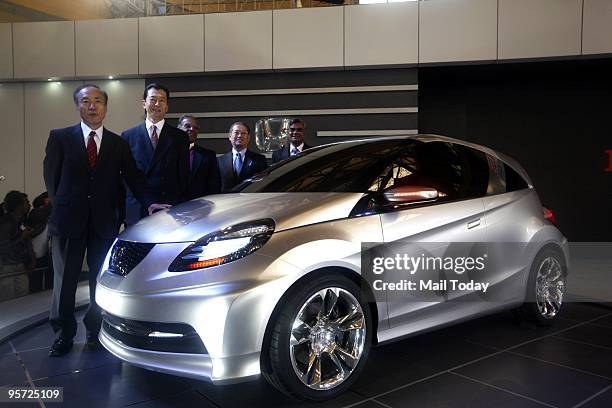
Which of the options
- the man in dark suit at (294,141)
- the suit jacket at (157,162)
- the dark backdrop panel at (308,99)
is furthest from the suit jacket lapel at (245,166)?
the dark backdrop panel at (308,99)

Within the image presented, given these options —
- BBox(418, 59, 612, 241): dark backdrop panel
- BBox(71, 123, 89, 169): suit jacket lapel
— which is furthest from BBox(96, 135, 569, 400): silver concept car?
BBox(418, 59, 612, 241): dark backdrop panel

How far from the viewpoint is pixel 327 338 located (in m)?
2.36

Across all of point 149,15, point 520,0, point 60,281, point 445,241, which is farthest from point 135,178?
point 520,0

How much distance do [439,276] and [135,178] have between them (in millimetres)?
1997

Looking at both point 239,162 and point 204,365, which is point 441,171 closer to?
point 204,365

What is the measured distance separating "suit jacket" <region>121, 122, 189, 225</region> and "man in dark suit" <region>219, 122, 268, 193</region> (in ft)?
3.79

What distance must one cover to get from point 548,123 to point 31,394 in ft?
23.9

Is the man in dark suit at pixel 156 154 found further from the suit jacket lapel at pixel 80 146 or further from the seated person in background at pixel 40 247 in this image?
the seated person in background at pixel 40 247

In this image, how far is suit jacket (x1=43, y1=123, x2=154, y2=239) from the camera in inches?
120

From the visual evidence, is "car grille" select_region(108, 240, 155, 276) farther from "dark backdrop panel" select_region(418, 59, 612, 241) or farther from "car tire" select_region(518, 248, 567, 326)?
"dark backdrop panel" select_region(418, 59, 612, 241)

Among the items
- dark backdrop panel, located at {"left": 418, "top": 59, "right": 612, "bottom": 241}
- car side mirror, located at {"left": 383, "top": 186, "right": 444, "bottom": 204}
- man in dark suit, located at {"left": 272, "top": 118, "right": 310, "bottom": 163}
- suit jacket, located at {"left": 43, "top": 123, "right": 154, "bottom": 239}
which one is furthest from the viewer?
dark backdrop panel, located at {"left": 418, "top": 59, "right": 612, "bottom": 241}

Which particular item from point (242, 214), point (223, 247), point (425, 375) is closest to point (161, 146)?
point (242, 214)

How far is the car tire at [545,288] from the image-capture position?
3.33 meters

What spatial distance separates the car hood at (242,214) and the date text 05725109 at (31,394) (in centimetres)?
81
